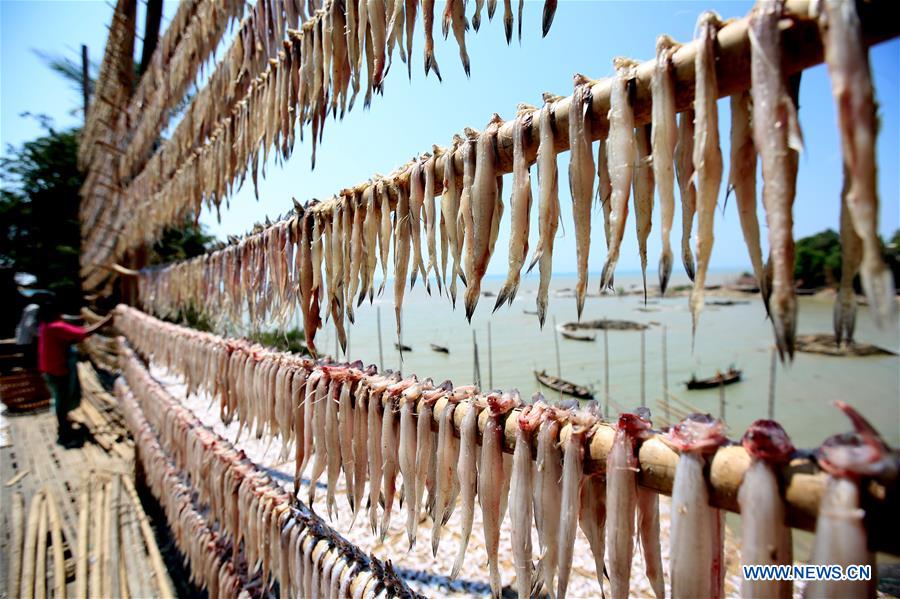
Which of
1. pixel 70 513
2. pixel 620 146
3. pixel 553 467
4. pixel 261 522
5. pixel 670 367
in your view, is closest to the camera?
pixel 620 146

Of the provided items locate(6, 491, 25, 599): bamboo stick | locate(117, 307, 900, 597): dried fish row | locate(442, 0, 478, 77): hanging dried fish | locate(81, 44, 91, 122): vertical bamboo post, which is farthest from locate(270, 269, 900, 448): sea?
locate(81, 44, 91, 122): vertical bamboo post

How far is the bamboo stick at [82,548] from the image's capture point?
369 centimetres

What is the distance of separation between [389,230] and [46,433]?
982cm

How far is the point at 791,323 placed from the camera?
685 mm

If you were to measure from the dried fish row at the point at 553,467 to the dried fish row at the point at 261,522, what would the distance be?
17.6 inches

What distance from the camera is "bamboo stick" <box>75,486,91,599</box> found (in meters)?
3.69

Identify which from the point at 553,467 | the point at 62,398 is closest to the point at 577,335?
the point at 62,398

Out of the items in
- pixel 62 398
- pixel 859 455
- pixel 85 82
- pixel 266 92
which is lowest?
pixel 62 398

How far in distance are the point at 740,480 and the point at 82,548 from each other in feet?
18.5

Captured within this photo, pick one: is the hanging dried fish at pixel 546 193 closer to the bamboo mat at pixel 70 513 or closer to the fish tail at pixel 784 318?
the fish tail at pixel 784 318

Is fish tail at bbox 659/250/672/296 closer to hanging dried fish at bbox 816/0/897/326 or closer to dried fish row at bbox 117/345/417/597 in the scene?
hanging dried fish at bbox 816/0/897/326

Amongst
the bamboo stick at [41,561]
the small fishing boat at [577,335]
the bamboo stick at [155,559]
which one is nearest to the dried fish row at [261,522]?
the bamboo stick at [155,559]

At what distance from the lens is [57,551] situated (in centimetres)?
412

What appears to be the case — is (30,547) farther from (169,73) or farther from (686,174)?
(686,174)
